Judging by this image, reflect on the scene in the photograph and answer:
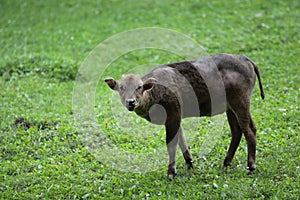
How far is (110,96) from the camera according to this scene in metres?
12.6

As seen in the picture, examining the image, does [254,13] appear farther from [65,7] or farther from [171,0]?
[65,7]

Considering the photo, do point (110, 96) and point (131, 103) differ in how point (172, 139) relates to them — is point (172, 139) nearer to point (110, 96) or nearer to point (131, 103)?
point (131, 103)

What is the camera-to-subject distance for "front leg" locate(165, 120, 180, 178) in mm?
8383

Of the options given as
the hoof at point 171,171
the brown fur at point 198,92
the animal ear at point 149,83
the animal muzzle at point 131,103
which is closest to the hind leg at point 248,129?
the brown fur at point 198,92

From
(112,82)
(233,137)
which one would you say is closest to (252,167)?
(233,137)

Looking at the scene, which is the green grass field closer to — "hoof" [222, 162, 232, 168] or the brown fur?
"hoof" [222, 162, 232, 168]

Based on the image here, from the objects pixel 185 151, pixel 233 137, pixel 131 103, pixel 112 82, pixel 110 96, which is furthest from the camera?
pixel 110 96

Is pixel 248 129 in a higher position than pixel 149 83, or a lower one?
lower

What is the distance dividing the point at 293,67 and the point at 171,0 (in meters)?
6.60

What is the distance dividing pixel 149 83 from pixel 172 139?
1.11 meters

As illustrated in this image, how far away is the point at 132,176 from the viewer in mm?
8797

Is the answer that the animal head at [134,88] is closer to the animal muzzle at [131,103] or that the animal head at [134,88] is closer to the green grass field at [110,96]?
the animal muzzle at [131,103]

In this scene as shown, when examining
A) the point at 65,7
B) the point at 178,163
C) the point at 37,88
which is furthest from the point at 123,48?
the point at 178,163

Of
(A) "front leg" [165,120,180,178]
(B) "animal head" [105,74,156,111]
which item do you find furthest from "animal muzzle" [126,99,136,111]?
(A) "front leg" [165,120,180,178]
